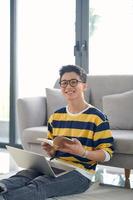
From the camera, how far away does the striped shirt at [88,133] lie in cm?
189

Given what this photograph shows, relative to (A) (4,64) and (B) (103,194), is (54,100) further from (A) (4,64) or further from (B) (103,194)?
(A) (4,64)

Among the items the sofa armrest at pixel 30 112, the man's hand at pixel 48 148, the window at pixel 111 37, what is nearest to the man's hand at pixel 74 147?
the man's hand at pixel 48 148

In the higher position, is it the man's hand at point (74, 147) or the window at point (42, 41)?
the window at point (42, 41)

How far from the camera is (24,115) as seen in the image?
113 inches

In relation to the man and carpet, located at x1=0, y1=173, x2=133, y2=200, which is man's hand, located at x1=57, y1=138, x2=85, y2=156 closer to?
the man

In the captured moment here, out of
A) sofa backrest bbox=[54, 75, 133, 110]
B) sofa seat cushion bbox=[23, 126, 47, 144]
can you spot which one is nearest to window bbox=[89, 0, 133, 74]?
sofa backrest bbox=[54, 75, 133, 110]

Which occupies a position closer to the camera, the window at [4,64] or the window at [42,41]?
the window at [42,41]

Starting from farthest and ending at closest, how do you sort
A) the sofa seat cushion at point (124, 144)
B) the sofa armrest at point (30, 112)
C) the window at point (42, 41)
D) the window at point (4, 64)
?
the window at point (4, 64) < the window at point (42, 41) < the sofa armrest at point (30, 112) < the sofa seat cushion at point (124, 144)

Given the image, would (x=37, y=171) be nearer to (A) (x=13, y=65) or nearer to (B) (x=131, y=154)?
(B) (x=131, y=154)

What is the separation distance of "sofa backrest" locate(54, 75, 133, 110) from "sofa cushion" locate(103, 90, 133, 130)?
0.56 ft

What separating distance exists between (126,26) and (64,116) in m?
2.07

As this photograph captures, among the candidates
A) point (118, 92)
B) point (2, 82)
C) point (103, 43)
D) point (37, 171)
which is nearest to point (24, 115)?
point (118, 92)

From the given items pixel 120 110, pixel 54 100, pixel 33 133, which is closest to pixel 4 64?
pixel 54 100

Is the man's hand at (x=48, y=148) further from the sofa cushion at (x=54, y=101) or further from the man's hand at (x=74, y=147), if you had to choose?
the sofa cushion at (x=54, y=101)
